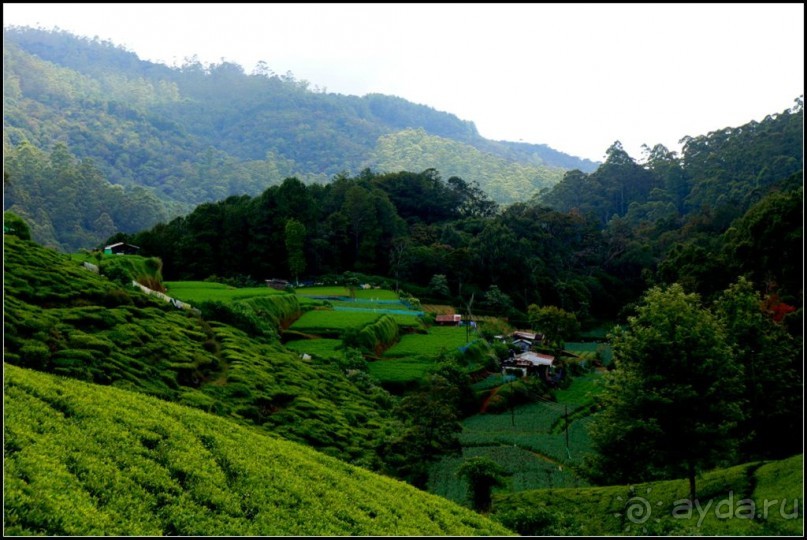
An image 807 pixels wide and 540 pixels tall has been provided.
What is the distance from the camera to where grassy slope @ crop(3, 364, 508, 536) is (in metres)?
8.03

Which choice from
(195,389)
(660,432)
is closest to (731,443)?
(660,432)

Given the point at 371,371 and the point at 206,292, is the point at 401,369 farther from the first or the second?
the point at 206,292

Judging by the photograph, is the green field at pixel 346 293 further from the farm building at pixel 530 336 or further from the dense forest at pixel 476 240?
the farm building at pixel 530 336

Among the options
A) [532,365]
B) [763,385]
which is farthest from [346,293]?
[763,385]

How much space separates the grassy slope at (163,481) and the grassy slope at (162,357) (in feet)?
19.9

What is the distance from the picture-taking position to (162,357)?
22016mm

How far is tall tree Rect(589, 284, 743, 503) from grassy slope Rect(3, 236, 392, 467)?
9.34 metres

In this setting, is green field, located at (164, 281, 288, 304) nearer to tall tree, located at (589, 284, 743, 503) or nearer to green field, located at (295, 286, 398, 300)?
green field, located at (295, 286, 398, 300)

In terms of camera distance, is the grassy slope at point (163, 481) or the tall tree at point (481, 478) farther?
the tall tree at point (481, 478)

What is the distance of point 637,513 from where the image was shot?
1596 centimetres

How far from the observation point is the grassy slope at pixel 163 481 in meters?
8.03

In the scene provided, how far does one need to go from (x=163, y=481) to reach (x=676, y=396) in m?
12.6

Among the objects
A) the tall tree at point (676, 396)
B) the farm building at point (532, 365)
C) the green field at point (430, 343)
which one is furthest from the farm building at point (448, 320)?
the tall tree at point (676, 396)

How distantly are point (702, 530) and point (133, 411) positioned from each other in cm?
1187
